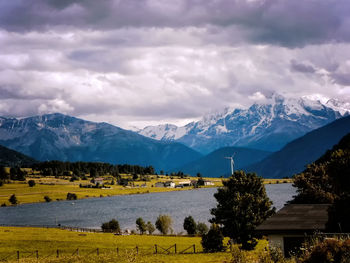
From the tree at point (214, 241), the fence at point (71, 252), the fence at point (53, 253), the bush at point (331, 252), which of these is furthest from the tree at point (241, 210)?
the bush at point (331, 252)

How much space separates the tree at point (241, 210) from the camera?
208 ft

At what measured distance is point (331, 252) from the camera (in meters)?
29.0

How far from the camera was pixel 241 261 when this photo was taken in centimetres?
3794

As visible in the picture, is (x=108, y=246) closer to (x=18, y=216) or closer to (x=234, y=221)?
(x=234, y=221)

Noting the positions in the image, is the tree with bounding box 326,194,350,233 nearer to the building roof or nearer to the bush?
the building roof

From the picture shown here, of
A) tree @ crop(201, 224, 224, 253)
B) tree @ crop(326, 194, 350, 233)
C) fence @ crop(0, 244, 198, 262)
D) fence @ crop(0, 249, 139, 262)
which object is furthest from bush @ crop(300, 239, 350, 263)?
fence @ crop(0, 249, 139, 262)

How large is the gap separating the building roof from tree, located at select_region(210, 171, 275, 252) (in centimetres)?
1434

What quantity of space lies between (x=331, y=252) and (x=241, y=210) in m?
35.1

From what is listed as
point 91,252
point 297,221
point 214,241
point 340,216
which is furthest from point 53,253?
point 340,216

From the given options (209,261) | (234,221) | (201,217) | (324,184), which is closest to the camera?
(209,261)

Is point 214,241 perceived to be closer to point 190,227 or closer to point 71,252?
point 71,252

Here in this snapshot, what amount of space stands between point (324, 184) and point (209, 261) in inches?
Answer: 1606

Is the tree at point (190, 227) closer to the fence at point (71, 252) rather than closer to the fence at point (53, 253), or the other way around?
the fence at point (71, 252)

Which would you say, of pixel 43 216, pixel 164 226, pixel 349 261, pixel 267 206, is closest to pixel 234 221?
pixel 267 206
